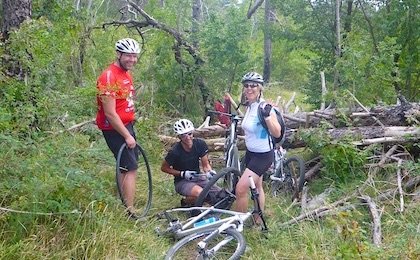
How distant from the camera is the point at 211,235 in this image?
4.52 metres

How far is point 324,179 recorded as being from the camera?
6906mm

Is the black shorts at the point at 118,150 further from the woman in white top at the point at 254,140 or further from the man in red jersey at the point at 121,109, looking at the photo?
the woman in white top at the point at 254,140

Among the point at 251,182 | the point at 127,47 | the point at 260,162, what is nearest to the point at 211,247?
the point at 251,182

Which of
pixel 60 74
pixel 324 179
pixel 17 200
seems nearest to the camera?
pixel 17 200

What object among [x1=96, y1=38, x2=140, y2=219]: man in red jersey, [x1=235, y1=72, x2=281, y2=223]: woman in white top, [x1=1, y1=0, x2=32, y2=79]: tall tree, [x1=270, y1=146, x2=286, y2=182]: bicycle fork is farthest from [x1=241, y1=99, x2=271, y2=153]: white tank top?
[x1=1, y1=0, x2=32, y2=79]: tall tree

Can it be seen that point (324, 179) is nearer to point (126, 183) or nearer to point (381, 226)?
point (381, 226)

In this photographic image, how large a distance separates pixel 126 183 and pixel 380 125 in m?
4.05

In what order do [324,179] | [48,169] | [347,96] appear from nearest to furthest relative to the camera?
[48,169]
[324,179]
[347,96]

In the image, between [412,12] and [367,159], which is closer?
[367,159]

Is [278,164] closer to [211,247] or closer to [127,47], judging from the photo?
[211,247]

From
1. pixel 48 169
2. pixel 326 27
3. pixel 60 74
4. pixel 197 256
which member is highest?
pixel 326 27

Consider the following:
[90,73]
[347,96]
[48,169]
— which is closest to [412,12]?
[347,96]

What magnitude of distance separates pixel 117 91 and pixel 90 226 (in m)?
1.33

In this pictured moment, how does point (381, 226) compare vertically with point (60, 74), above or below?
below
